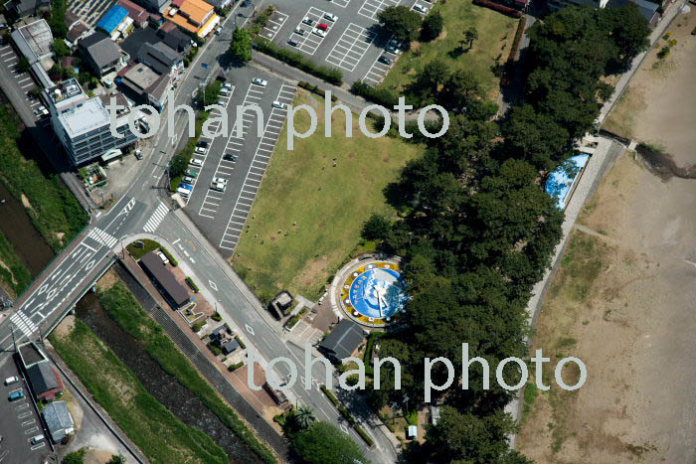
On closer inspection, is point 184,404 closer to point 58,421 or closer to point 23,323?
point 58,421

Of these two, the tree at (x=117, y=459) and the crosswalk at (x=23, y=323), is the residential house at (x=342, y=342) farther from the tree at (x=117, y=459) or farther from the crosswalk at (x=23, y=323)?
the crosswalk at (x=23, y=323)

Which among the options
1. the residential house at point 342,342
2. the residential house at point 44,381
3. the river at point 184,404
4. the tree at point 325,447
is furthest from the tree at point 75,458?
the residential house at point 342,342

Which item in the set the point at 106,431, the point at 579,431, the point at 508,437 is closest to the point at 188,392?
the point at 106,431

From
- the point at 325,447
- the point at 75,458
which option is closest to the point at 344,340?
the point at 325,447

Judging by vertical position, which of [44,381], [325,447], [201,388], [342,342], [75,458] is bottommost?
[75,458]

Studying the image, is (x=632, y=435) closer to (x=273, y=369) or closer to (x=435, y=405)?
(x=435, y=405)
